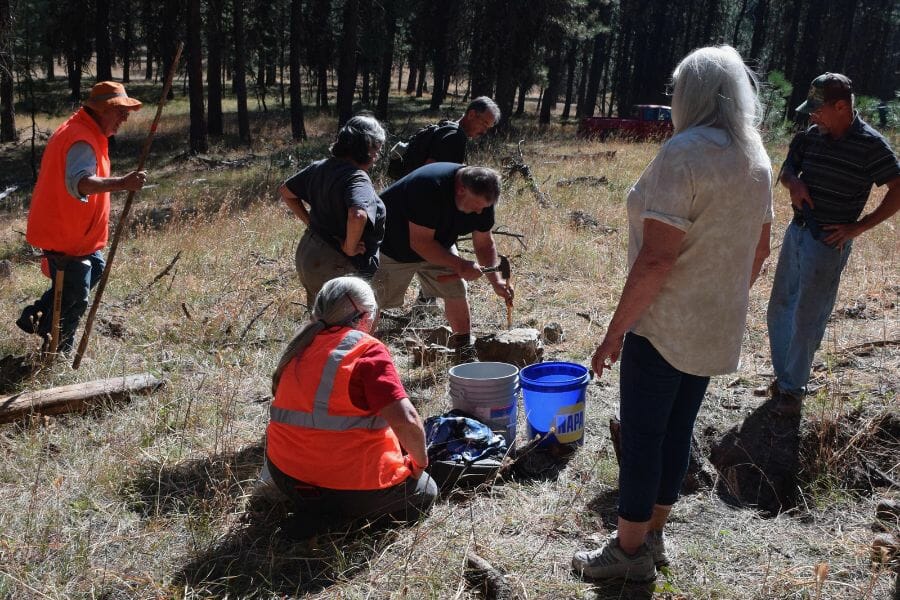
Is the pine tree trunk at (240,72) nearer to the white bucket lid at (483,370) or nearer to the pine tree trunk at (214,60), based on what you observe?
→ the pine tree trunk at (214,60)

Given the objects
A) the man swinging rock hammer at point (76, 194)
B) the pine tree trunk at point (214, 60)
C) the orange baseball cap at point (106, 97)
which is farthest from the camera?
the pine tree trunk at point (214, 60)

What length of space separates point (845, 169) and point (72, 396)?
4.55 meters

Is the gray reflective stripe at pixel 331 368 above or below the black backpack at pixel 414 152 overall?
below

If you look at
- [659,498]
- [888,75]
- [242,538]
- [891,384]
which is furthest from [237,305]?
[888,75]

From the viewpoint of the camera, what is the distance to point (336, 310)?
299 cm

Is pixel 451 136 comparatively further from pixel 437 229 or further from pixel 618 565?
pixel 618 565

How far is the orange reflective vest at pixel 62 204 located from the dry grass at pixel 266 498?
32.3 inches

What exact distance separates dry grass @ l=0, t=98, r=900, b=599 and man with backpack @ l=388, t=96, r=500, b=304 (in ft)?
4.97

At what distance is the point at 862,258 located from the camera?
7.85 m

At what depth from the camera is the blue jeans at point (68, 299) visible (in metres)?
4.77

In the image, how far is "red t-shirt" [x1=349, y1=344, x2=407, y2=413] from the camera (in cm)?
288

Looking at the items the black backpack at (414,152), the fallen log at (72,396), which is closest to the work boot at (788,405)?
the black backpack at (414,152)

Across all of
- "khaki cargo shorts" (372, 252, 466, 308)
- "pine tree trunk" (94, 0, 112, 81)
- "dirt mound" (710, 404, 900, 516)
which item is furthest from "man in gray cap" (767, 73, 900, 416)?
"pine tree trunk" (94, 0, 112, 81)

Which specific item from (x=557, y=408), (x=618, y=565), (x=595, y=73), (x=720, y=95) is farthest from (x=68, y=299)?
(x=595, y=73)
